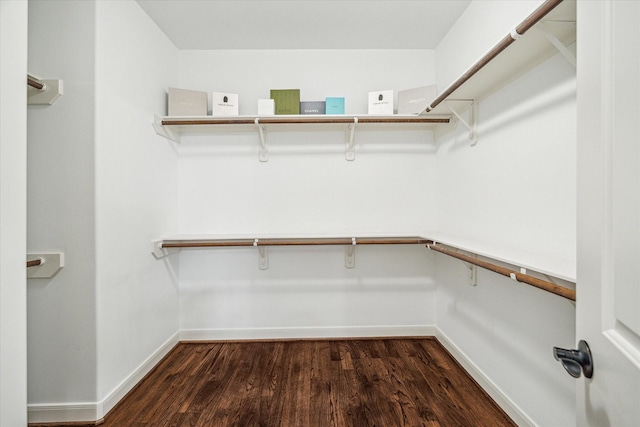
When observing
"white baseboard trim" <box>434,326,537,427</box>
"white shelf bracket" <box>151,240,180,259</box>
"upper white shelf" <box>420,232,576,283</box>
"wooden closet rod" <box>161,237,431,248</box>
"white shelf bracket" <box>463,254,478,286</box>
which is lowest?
"white baseboard trim" <box>434,326,537,427</box>

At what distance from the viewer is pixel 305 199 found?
8.61ft

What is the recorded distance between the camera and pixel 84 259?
5.38 ft

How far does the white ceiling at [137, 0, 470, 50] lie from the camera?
205 centimetres

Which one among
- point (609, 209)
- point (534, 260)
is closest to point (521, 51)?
point (534, 260)

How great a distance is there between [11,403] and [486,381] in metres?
2.14

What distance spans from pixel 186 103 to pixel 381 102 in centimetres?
149

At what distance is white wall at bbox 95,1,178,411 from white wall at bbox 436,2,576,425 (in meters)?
2.16

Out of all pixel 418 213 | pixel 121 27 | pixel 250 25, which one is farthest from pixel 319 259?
pixel 121 27

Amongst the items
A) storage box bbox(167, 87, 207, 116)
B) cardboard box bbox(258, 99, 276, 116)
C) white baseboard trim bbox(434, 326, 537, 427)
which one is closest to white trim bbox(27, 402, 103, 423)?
storage box bbox(167, 87, 207, 116)

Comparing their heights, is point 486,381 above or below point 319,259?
below

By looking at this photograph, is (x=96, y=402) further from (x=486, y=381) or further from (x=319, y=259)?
(x=486, y=381)

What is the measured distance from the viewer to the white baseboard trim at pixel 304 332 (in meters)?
2.61

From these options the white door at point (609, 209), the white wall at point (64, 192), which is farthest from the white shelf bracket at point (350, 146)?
the white door at point (609, 209)

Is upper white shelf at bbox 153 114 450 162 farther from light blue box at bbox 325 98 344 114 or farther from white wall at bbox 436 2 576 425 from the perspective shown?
white wall at bbox 436 2 576 425
